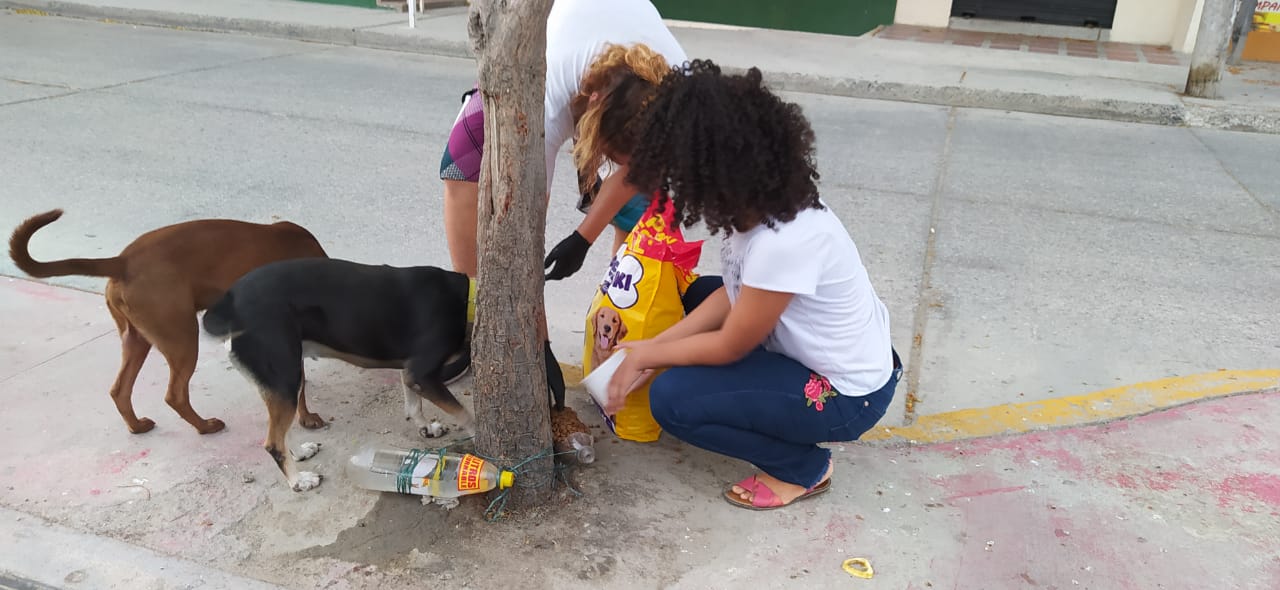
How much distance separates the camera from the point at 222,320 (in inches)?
101

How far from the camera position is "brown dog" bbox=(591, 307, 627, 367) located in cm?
301

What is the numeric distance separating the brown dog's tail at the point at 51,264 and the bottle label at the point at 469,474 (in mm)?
1177

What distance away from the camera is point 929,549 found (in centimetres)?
256

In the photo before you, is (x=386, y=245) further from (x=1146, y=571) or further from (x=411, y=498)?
(x=1146, y=571)

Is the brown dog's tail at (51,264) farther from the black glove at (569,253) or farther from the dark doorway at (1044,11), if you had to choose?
the dark doorway at (1044,11)

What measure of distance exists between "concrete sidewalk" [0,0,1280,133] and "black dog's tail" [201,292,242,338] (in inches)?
288

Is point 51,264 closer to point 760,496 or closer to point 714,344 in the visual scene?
point 714,344

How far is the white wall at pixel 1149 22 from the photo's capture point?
37.5ft

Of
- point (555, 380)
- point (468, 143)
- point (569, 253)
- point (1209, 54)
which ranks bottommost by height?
point (555, 380)

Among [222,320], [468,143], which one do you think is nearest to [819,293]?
[468,143]

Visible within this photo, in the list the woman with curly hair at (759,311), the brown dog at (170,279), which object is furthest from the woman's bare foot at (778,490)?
the brown dog at (170,279)

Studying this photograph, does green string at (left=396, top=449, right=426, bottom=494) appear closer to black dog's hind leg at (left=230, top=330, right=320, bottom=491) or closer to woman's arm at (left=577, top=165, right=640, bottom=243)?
black dog's hind leg at (left=230, top=330, right=320, bottom=491)

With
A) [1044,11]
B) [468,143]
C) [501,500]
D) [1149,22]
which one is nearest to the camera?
[501,500]

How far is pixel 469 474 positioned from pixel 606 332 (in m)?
0.71
